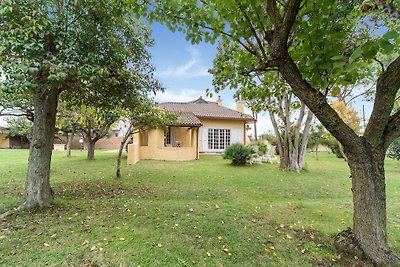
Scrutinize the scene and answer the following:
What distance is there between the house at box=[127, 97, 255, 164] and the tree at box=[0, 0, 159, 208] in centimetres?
1089

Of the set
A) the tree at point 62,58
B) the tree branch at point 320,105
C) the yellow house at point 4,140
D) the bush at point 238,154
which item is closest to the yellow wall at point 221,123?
the bush at point 238,154

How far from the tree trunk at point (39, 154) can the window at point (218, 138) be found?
18243 mm

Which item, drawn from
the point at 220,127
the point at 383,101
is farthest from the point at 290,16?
the point at 220,127

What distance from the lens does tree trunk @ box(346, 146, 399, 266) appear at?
3590 millimetres

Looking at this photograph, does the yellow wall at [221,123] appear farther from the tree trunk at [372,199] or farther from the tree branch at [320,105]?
the tree trunk at [372,199]

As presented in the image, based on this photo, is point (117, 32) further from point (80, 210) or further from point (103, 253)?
point (103, 253)

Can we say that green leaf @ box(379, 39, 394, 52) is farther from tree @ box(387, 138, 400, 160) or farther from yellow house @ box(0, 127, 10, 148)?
yellow house @ box(0, 127, 10, 148)

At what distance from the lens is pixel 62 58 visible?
14.3 feet

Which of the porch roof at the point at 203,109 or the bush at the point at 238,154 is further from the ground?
the porch roof at the point at 203,109

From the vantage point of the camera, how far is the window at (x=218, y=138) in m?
23.4

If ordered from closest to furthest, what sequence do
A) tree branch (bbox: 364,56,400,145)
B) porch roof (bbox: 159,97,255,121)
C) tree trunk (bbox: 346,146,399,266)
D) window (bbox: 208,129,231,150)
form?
tree branch (bbox: 364,56,400,145), tree trunk (bbox: 346,146,399,266), porch roof (bbox: 159,97,255,121), window (bbox: 208,129,231,150)

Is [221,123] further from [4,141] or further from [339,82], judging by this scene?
[4,141]

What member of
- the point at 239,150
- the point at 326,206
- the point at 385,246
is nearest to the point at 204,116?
the point at 239,150

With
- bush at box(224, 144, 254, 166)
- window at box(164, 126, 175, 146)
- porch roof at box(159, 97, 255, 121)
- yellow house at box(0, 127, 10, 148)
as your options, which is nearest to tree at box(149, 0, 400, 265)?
bush at box(224, 144, 254, 166)
